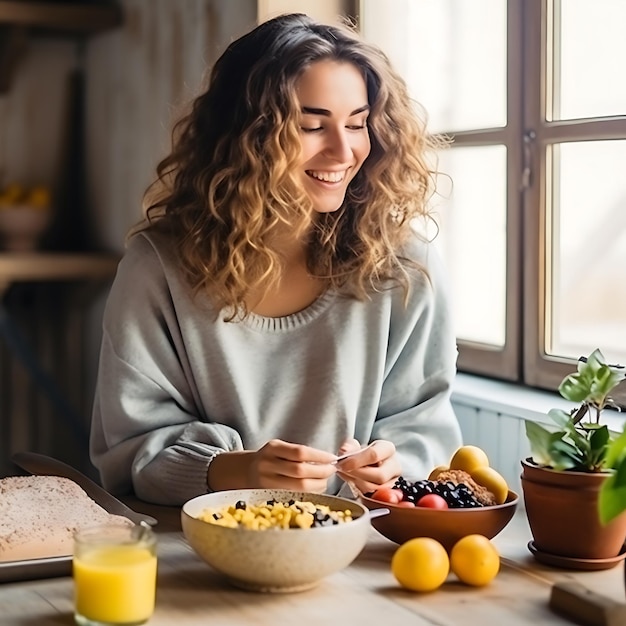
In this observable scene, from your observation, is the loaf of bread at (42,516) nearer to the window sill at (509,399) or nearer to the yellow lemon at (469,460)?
the yellow lemon at (469,460)

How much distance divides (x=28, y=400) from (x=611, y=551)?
8.41 ft

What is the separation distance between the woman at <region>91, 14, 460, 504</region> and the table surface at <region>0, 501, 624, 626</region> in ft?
1.40

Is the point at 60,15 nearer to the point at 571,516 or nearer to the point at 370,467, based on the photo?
the point at 370,467

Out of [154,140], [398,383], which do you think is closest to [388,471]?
[398,383]

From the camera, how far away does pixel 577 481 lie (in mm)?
1300

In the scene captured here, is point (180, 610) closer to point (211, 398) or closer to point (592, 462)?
point (592, 462)

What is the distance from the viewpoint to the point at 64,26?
128 inches

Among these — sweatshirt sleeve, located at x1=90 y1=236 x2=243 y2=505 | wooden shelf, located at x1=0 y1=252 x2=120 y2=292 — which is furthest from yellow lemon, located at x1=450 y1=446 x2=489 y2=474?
wooden shelf, located at x1=0 y1=252 x2=120 y2=292

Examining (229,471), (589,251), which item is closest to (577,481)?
(229,471)

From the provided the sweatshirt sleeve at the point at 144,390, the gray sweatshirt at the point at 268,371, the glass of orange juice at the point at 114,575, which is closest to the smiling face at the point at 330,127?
the gray sweatshirt at the point at 268,371

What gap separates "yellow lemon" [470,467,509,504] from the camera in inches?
57.4

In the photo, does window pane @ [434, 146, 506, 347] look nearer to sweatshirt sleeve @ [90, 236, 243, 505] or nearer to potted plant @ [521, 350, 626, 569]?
sweatshirt sleeve @ [90, 236, 243, 505]

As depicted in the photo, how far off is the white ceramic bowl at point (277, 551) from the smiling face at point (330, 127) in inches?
27.9

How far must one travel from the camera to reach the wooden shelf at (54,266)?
318cm
